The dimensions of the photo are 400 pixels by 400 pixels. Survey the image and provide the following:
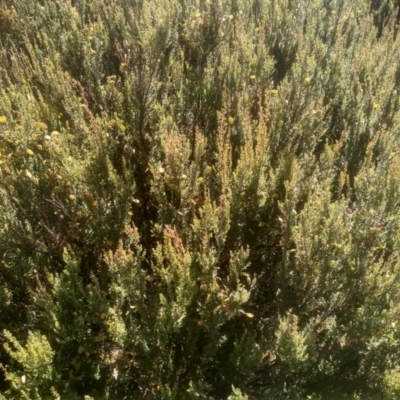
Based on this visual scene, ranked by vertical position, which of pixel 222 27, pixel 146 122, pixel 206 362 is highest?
pixel 222 27

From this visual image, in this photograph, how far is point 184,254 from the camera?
211 cm

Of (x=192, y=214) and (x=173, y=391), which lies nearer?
(x=173, y=391)

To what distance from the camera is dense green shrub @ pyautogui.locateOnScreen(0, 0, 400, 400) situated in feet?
7.16

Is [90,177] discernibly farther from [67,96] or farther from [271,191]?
[271,191]

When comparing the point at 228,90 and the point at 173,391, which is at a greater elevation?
the point at 228,90

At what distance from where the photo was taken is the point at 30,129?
2357mm

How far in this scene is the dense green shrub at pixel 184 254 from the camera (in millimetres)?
2184

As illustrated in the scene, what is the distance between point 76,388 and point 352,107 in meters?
3.04

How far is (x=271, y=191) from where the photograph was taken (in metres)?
2.59

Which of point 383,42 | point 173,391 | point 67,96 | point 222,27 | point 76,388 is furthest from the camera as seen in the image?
point 383,42

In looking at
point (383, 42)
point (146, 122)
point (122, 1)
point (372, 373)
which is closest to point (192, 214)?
point (146, 122)

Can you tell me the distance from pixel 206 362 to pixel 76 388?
2.57ft

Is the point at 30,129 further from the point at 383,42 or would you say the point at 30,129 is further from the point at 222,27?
the point at 383,42

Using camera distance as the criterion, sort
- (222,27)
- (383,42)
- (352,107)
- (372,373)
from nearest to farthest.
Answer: (372,373), (352,107), (222,27), (383,42)
